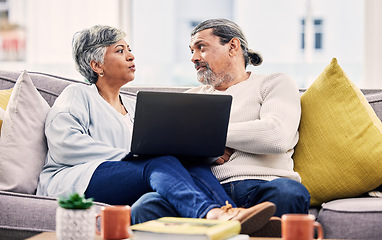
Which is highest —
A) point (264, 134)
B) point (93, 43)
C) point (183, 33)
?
point (183, 33)

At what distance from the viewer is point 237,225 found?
136 cm

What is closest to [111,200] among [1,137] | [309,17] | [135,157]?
[135,157]

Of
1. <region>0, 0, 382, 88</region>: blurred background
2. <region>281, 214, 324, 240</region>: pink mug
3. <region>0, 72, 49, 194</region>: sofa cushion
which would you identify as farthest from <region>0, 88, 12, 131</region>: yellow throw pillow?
<region>0, 0, 382, 88</region>: blurred background

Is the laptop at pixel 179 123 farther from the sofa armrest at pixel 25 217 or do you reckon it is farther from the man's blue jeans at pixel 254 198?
the sofa armrest at pixel 25 217

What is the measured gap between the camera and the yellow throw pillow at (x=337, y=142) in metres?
2.18

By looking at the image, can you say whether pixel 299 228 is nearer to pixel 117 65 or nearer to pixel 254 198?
pixel 254 198

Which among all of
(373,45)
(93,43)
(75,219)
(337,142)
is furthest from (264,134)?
(373,45)

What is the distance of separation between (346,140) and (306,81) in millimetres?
2615

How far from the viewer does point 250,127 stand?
220 centimetres

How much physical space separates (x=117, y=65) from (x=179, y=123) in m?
0.76

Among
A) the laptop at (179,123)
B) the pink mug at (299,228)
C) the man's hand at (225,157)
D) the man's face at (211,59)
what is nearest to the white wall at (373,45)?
the man's face at (211,59)

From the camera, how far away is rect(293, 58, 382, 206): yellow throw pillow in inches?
86.0

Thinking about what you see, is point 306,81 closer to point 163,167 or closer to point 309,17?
point 309,17

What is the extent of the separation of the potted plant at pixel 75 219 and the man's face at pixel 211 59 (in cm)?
133
